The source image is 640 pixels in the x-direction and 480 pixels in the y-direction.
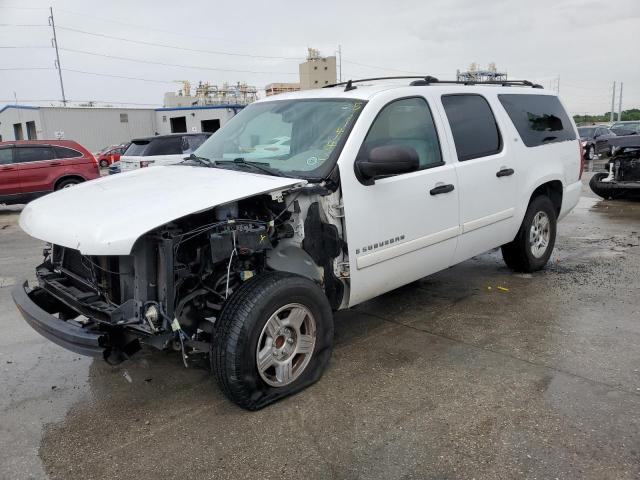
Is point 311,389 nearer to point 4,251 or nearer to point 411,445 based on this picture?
point 411,445

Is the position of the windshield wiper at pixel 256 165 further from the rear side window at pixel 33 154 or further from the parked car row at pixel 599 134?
the parked car row at pixel 599 134

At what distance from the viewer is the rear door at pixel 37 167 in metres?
12.8

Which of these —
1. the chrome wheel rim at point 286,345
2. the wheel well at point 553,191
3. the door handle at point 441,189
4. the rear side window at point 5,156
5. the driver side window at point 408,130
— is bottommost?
the chrome wheel rim at point 286,345

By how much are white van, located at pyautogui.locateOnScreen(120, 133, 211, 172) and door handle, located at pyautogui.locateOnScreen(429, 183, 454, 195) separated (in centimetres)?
891

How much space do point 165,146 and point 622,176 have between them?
10.1 meters

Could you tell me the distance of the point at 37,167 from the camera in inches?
509

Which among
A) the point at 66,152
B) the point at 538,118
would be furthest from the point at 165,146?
the point at 538,118

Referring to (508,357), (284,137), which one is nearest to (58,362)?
(284,137)

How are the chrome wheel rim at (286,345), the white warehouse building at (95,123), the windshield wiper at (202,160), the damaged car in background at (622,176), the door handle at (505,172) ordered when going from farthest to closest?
the white warehouse building at (95,123)
the damaged car in background at (622,176)
the door handle at (505,172)
the windshield wiper at (202,160)
the chrome wheel rim at (286,345)

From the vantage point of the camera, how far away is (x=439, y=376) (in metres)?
3.62

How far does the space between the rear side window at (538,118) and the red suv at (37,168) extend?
11.1m

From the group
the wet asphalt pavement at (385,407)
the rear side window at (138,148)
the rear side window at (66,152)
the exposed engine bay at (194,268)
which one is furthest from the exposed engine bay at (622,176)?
the rear side window at (66,152)

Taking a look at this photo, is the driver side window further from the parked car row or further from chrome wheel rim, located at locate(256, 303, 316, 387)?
the parked car row

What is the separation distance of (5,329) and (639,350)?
523 cm
